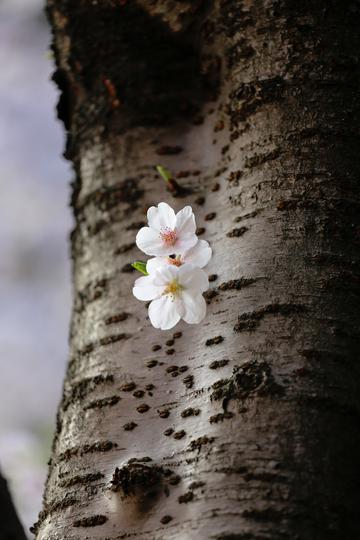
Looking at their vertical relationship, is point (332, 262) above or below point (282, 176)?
below

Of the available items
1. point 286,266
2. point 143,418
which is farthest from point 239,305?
point 143,418

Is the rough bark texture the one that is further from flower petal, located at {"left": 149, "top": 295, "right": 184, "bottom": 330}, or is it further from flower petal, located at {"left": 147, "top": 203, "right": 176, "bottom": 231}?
flower petal, located at {"left": 147, "top": 203, "right": 176, "bottom": 231}

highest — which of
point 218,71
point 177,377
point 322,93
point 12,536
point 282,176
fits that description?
point 218,71

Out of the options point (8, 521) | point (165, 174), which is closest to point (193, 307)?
point (165, 174)

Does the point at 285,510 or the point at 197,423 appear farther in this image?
the point at 197,423

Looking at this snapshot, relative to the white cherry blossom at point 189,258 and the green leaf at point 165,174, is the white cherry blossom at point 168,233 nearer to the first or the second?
the white cherry blossom at point 189,258

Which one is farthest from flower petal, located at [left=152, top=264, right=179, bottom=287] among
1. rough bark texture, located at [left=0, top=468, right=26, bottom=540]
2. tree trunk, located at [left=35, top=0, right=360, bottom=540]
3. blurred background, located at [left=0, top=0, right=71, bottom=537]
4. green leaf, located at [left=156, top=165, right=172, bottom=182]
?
blurred background, located at [left=0, top=0, right=71, bottom=537]

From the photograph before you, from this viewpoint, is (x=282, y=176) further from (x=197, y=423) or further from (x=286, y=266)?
(x=197, y=423)
